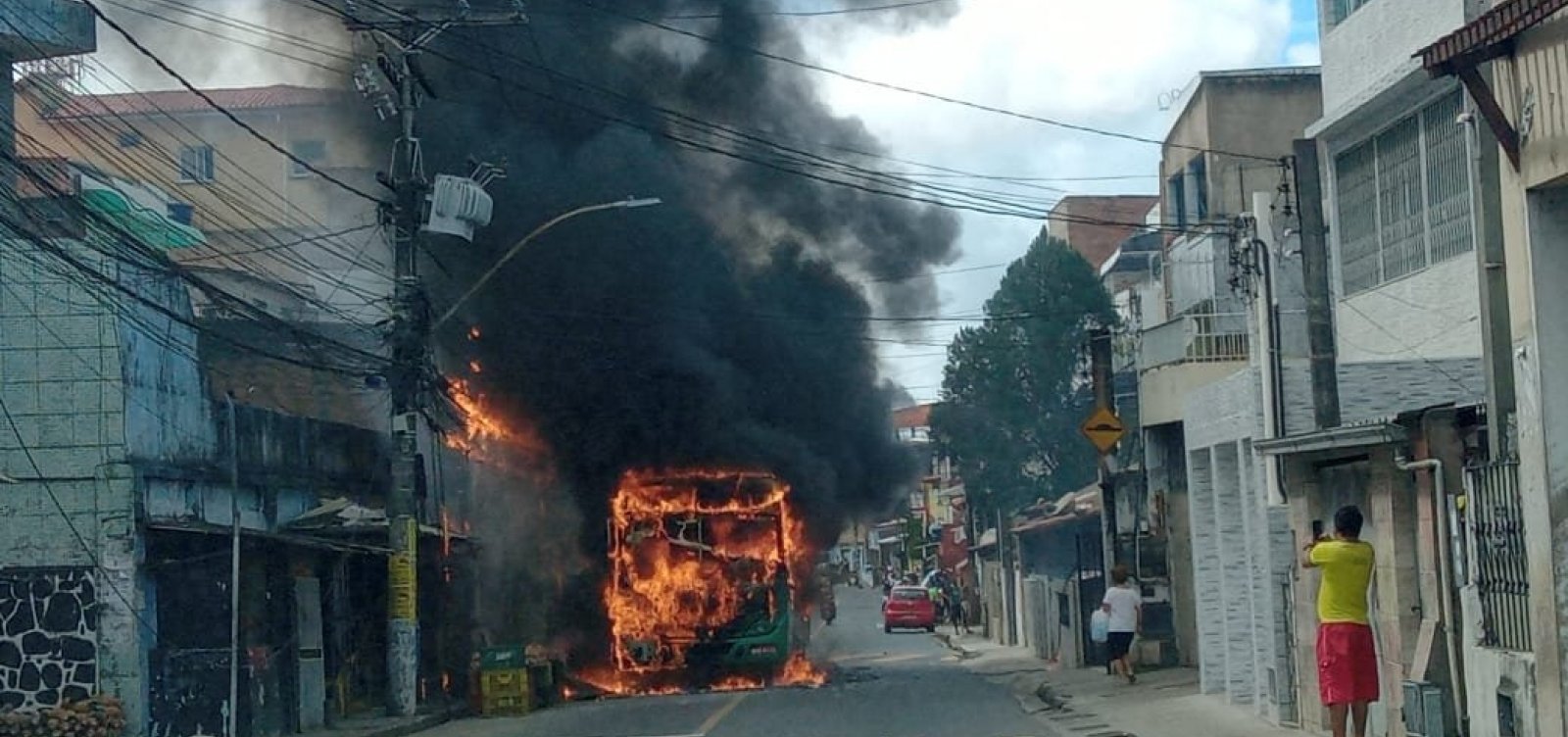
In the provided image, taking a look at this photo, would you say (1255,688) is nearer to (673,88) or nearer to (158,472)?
(158,472)

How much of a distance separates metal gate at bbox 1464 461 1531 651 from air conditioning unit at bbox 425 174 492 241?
15348mm

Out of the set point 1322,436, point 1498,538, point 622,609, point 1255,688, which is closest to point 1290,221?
point 1255,688

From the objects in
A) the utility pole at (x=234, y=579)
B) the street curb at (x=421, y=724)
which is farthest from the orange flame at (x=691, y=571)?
the utility pole at (x=234, y=579)

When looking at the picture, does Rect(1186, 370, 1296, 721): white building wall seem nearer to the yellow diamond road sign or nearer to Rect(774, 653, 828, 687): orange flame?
the yellow diamond road sign

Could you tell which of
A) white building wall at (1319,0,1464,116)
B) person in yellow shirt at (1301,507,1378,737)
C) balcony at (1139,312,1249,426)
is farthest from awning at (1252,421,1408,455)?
balcony at (1139,312,1249,426)

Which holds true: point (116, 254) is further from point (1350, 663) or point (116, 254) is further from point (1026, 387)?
point (1026, 387)

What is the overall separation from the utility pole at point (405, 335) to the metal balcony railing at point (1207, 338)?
10.5m

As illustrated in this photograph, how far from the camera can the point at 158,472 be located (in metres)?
20.7

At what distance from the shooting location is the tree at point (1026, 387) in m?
53.2

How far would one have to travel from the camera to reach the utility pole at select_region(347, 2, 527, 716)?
76.8 ft

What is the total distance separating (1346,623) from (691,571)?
1731 cm

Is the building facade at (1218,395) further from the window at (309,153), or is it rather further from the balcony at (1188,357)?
the window at (309,153)

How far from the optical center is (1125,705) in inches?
815

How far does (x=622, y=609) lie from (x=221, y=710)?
8794 millimetres
